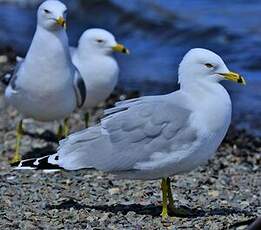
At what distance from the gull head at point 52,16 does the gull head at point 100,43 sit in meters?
1.16

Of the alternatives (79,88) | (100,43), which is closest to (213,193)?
(79,88)

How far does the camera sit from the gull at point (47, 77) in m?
8.16

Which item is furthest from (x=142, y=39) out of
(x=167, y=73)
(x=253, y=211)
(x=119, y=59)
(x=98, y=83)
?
(x=253, y=211)

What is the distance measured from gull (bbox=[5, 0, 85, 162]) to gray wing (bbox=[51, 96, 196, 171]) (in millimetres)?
1733

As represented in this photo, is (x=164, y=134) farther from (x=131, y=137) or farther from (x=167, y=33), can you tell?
(x=167, y=33)

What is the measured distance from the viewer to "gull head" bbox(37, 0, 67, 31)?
8.37 meters

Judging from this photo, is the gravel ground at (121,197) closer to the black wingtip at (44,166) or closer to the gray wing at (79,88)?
the black wingtip at (44,166)

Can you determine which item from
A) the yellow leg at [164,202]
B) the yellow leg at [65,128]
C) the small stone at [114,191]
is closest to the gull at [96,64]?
the yellow leg at [65,128]

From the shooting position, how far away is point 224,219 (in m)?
6.35

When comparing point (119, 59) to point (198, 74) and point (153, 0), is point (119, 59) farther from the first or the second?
point (198, 74)

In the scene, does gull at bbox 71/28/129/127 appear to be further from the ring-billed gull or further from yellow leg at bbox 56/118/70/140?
the ring-billed gull

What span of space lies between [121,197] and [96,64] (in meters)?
2.68

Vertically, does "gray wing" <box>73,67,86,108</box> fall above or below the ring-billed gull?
above

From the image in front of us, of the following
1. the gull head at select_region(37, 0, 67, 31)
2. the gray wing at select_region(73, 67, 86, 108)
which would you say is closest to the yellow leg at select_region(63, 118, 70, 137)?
the gray wing at select_region(73, 67, 86, 108)
